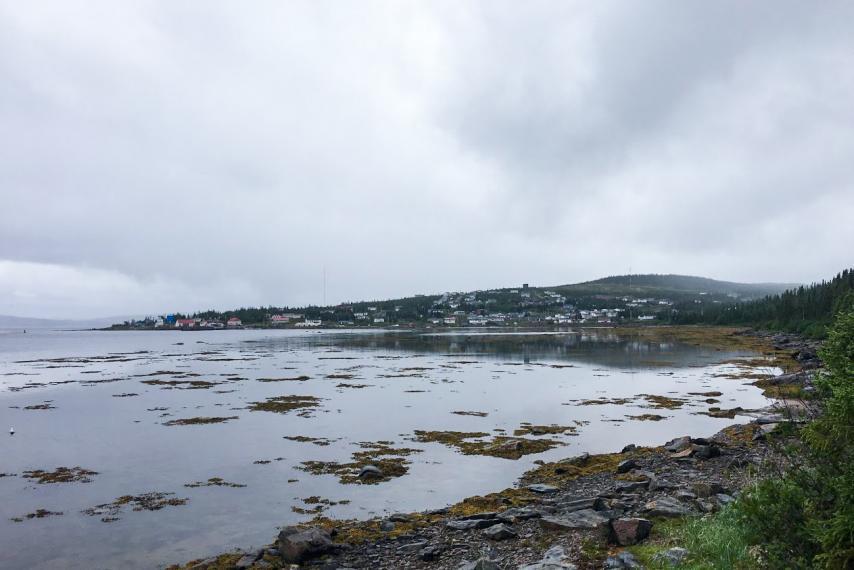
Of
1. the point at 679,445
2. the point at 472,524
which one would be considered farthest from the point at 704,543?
the point at 679,445

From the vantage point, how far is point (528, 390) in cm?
4319

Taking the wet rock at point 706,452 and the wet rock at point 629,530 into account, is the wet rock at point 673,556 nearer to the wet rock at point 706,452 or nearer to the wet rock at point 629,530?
the wet rock at point 629,530

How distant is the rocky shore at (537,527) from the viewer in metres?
10.9

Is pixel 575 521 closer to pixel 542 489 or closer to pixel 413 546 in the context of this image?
pixel 413 546

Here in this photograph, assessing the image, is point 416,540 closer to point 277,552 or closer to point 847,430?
point 277,552

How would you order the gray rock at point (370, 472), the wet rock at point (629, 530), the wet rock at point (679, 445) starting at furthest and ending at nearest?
1. the wet rock at point (679, 445)
2. the gray rock at point (370, 472)
3. the wet rock at point (629, 530)

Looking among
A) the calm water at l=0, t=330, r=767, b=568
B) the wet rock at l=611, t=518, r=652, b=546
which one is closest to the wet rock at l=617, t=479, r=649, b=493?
the calm water at l=0, t=330, r=767, b=568

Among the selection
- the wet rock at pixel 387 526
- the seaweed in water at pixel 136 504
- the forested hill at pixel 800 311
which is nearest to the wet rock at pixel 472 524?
the wet rock at pixel 387 526

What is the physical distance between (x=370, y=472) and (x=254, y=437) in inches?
396

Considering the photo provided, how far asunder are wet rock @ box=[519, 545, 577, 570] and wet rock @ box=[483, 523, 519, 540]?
1923 millimetres

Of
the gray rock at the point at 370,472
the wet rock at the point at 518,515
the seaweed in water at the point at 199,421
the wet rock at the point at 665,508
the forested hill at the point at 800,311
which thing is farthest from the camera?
the forested hill at the point at 800,311

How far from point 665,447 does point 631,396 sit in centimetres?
1786

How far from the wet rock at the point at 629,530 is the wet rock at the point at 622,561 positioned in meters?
0.89

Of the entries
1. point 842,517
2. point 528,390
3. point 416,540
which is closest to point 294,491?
point 416,540
